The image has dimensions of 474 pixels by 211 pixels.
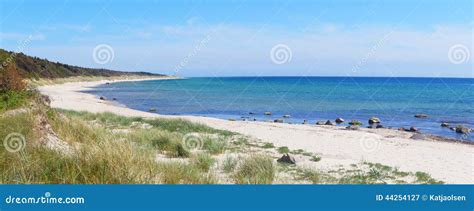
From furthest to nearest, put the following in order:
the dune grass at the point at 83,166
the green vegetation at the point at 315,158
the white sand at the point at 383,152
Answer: the green vegetation at the point at 315,158, the white sand at the point at 383,152, the dune grass at the point at 83,166

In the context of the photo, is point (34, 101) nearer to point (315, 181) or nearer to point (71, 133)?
point (71, 133)

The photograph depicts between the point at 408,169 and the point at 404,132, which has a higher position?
the point at 404,132

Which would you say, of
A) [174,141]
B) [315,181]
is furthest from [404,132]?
[315,181]

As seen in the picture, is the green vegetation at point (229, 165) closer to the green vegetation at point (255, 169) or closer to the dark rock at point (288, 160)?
the green vegetation at point (255, 169)

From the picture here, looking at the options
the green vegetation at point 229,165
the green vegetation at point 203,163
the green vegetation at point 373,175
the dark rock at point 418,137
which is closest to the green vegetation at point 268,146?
the green vegetation at point 373,175

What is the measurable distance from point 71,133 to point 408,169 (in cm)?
785

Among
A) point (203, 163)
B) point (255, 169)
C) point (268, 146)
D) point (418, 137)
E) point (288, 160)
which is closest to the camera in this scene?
point (255, 169)

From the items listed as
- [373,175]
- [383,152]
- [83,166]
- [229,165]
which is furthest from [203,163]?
[383,152]

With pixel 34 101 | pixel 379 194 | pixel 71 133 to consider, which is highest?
pixel 34 101

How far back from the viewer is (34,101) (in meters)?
12.5

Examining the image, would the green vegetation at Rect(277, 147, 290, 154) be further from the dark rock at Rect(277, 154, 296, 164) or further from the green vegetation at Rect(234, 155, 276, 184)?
the green vegetation at Rect(234, 155, 276, 184)

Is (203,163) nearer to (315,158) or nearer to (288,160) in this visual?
(288,160)

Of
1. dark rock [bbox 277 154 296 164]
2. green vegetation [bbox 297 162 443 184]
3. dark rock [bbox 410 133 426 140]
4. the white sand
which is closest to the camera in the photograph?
green vegetation [bbox 297 162 443 184]

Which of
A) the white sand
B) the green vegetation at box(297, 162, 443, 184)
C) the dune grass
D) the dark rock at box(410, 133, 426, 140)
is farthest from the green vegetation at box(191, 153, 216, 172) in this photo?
the dark rock at box(410, 133, 426, 140)
